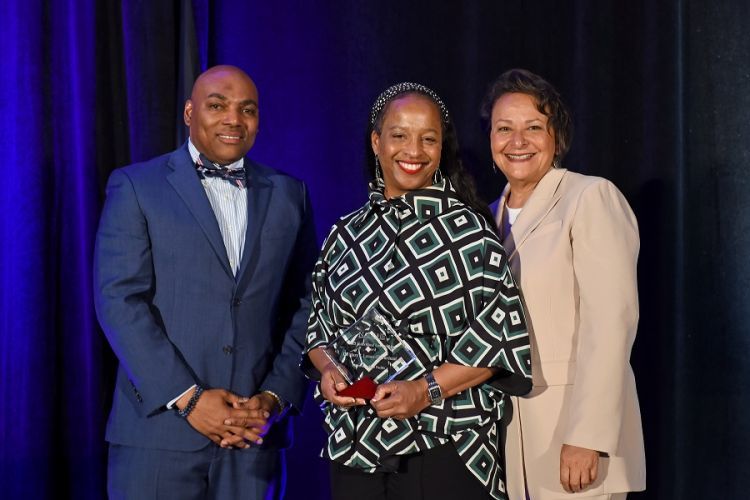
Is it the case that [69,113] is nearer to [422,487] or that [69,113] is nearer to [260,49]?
[260,49]

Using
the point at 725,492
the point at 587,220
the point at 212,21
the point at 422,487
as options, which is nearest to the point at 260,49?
the point at 212,21

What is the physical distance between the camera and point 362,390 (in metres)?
2.20

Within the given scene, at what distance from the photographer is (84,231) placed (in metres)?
3.28

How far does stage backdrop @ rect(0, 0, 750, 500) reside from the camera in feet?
9.59

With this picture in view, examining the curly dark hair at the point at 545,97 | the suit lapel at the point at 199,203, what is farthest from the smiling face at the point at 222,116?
the curly dark hair at the point at 545,97

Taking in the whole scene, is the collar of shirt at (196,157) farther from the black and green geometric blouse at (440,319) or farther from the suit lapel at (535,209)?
the suit lapel at (535,209)

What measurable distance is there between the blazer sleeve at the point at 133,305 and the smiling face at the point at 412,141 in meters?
0.76

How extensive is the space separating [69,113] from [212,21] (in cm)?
79

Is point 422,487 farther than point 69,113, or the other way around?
point 69,113

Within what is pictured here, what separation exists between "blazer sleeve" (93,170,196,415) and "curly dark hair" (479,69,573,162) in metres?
1.14

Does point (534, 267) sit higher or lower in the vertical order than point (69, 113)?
lower

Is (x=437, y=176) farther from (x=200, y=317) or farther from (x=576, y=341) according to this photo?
(x=200, y=317)

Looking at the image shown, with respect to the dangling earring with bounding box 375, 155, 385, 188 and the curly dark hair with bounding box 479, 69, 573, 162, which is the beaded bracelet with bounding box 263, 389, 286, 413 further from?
the curly dark hair with bounding box 479, 69, 573, 162

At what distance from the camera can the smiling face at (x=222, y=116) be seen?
2.79 meters
